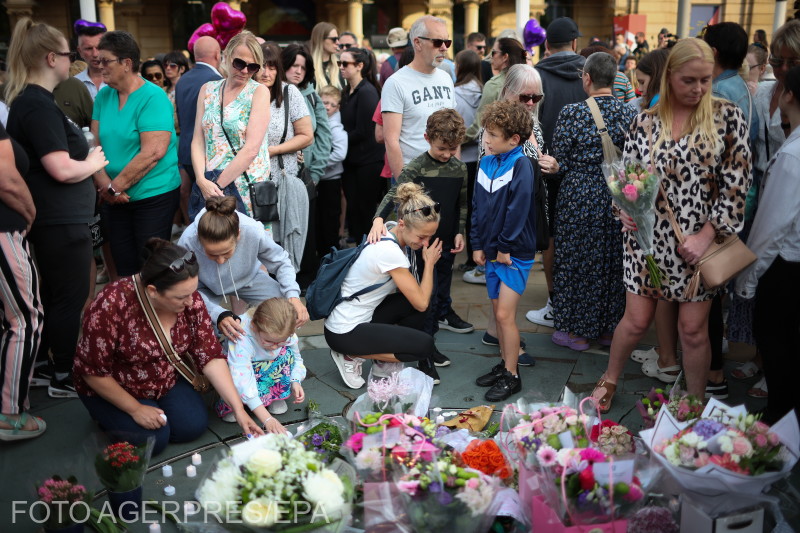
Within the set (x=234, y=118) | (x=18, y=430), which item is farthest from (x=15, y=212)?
(x=234, y=118)

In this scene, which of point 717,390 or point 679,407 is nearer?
point 679,407

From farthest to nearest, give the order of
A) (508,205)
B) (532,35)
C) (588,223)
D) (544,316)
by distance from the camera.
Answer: (532,35), (544,316), (588,223), (508,205)

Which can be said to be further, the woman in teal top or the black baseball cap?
the black baseball cap

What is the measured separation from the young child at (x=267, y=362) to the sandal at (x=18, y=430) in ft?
2.86

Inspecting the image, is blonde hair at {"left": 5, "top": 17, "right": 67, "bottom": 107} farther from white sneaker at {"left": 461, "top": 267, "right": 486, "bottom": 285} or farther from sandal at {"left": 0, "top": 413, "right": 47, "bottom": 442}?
white sneaker at {"left": 461, "top": 267, "right": 486, "bottom": 285}

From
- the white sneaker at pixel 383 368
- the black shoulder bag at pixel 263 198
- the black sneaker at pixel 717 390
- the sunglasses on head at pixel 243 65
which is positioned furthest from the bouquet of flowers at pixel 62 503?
the black sneaker at pixel 717 390

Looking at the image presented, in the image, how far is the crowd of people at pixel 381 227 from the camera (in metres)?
3.32

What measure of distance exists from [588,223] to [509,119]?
89 cm

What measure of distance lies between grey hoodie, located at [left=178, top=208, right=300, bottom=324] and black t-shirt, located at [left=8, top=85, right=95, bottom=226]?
0.59m

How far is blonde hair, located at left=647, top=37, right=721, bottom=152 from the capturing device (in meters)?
3.20

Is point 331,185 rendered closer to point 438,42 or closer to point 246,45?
point 438,42

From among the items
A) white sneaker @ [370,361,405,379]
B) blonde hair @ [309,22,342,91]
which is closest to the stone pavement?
white sneaker @ [370,361,405,379]

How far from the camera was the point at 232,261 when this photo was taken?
394 cm

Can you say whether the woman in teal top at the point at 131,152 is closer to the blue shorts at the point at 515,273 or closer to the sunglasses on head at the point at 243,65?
the sunglasses on head at the point at 243,65
